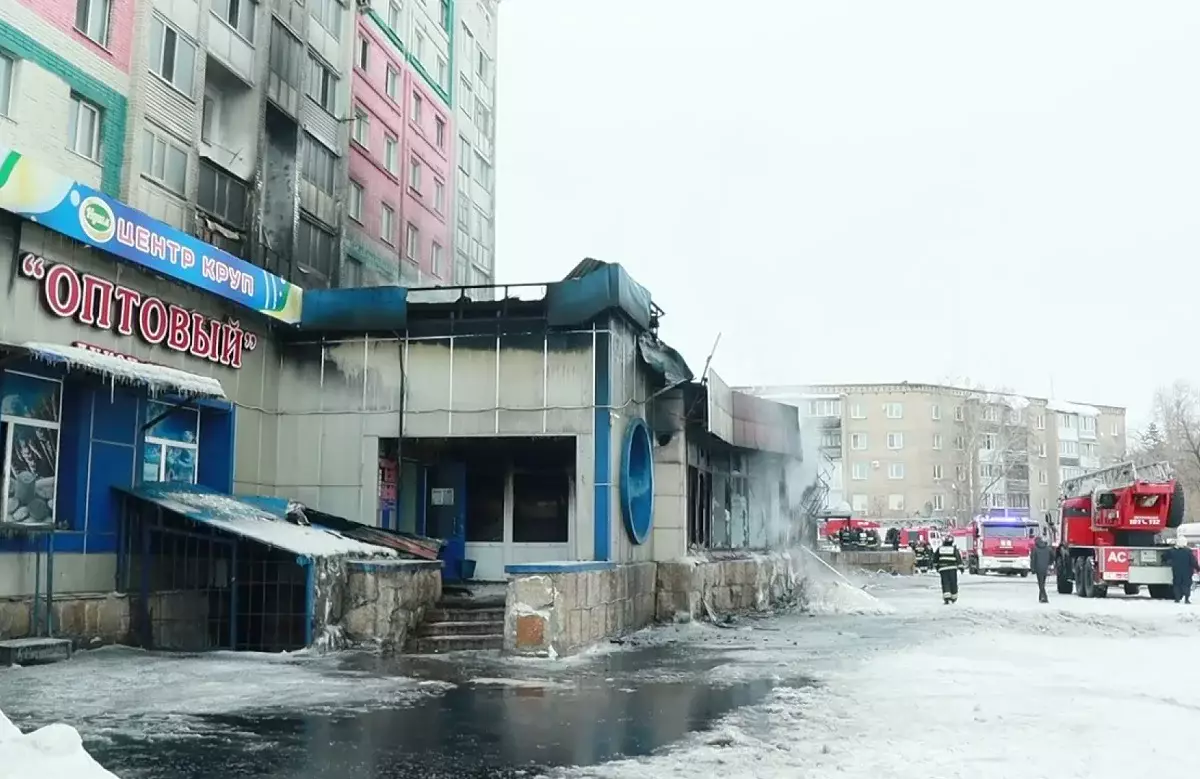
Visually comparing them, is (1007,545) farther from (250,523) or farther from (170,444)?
(170,444)

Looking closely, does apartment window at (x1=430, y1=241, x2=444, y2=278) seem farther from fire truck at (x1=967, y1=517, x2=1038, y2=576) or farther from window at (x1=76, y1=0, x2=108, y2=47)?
fire truck at (x1=967, y1=517, x2=1038, y2=576)

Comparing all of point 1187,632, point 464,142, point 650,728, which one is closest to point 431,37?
point 464,142

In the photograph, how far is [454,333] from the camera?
1806 centimetres

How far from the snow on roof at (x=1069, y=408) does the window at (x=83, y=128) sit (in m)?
94.1

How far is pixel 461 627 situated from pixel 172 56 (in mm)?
14855

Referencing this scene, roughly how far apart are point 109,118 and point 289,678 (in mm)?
13818

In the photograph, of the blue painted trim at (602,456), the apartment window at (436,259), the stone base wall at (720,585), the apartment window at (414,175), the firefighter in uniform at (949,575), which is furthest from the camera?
the apartment window at (436,259)

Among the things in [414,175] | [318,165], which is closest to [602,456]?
[318,165]

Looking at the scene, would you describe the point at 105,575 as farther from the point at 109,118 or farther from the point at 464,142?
the point at 464,142

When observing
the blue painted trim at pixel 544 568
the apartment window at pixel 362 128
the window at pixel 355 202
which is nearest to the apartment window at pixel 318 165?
the window at pixel 355 202

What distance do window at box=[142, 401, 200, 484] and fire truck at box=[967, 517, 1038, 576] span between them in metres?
39.7

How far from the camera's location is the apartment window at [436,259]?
38.7 metres

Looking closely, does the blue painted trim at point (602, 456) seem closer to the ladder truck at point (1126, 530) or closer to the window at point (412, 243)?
the ladder truck at point (1126, 530)

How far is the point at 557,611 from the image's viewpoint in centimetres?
1376
